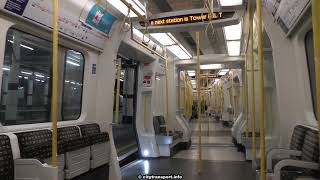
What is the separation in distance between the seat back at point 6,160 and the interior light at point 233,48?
5.87 m

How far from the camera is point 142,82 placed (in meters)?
7.22

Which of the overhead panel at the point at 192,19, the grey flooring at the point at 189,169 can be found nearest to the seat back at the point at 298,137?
the grey flooring at the point at 189,169

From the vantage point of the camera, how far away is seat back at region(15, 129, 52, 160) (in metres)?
2.82

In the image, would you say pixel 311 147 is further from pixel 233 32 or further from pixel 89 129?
pixel 233 32

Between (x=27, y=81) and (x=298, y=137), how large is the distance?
146 inches

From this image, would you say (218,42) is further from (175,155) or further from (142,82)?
(175,155)

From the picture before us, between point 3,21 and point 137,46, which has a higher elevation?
point 137,46

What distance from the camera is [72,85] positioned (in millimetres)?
4426

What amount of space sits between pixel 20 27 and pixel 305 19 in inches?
138

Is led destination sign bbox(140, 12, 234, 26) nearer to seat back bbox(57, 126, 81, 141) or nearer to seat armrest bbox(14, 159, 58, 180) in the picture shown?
seat back bbox(57, 126, 81, 141)

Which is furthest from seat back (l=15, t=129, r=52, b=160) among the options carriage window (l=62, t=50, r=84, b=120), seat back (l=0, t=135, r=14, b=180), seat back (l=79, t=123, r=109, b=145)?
carriage window (l=62, t=50, r=84, b=120)

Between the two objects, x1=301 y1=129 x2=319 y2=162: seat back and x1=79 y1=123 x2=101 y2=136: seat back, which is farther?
x1=79 y1=123 x2=101 y2=136: seat back

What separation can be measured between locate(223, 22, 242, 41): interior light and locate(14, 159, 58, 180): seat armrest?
15.6 ft

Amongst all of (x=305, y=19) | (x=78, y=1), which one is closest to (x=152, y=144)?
(x=78, y=1)
